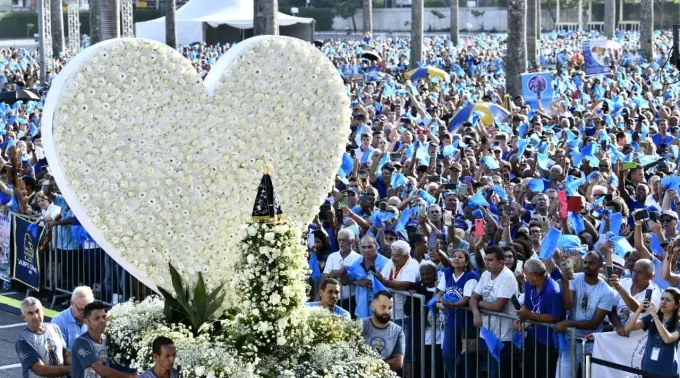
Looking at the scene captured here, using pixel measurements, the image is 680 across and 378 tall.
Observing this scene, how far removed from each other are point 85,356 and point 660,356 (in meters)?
4.29

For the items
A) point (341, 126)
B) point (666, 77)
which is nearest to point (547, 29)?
point (666, 77)

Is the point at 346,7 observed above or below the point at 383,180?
above

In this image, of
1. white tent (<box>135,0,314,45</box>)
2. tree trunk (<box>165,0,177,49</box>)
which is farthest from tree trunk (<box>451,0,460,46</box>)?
tree trunk (<box>165,0,177,49</box>)

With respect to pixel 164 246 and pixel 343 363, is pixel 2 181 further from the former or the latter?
pixel 343 363

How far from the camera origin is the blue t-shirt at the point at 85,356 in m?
10.0

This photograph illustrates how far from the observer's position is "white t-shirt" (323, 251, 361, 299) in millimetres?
12805

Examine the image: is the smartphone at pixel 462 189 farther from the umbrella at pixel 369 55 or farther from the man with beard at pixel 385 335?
the umbrella at pixel 369 55

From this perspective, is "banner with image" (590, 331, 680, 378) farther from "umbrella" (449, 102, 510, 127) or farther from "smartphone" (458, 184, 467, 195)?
"umbrella" (449, 102, 510, 127)

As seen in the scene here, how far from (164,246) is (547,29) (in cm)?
9296

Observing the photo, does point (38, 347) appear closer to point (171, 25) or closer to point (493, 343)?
point (493, 343)

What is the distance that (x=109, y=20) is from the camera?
2553 centimetres

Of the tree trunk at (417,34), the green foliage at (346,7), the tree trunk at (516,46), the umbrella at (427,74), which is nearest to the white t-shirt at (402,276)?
the tree trunk at (516,46)

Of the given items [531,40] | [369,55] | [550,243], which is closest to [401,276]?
[550,243]

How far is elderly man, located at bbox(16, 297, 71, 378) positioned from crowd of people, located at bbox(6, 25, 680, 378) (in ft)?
0.04
